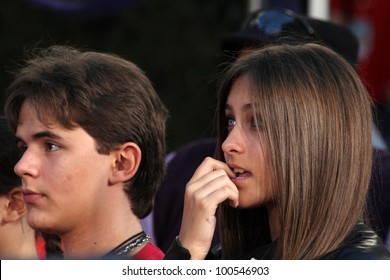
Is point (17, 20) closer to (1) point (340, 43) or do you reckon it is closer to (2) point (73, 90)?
(1) point (340, 43)

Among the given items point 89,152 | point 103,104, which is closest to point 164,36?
point 103,104

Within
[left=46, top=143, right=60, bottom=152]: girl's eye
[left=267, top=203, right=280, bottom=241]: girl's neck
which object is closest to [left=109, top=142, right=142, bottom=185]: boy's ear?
[left=46, top=143, right=60, bottom=152]: girl's eye

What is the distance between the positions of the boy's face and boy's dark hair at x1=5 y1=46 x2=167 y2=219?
0.04m

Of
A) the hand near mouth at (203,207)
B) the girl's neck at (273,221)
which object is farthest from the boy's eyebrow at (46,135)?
the girl's neck at (273,221)

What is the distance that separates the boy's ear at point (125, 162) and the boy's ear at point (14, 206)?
638mm

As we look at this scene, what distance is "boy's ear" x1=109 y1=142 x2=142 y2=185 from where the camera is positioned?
3.18m

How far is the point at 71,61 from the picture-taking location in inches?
131

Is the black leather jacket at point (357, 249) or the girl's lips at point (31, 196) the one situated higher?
the girl's lips at point (31, 196)

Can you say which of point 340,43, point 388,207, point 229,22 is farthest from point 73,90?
point 229,22

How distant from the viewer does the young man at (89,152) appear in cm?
310

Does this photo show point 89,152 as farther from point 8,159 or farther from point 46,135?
point 8,159

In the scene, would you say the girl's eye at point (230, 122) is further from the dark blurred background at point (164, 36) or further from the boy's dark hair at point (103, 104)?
the dark blurred background at point (164, 36)

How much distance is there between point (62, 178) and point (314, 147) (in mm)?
808

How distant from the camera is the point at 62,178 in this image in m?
3.09
